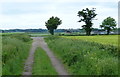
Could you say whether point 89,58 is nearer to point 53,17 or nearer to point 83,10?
point 83,10

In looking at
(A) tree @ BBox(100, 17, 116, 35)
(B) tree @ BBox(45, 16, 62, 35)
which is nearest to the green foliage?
(A) tree @ BBox(100, 17, 116, 35)

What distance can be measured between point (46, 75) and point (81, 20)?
107038 mm

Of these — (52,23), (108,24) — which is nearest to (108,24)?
(108,24)

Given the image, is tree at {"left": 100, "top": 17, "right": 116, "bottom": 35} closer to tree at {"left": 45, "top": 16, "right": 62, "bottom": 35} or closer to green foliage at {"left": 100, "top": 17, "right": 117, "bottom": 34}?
green foliage at {"left": 100, "top": 17, "right": 117, "bottom": 34}

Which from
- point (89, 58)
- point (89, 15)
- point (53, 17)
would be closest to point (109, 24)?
point (89, 15)

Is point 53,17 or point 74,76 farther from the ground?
point 74,76

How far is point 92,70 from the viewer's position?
660 inches

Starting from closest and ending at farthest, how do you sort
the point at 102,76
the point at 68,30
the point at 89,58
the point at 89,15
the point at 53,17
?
the point at 102,76 < the point at 89,58 < the point at 89,15 < the point at 53,17 < the point at 68,30

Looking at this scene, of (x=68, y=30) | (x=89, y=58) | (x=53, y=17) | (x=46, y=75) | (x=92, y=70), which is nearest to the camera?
(x=92, y=70)

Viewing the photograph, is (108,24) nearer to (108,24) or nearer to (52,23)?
(108,24)

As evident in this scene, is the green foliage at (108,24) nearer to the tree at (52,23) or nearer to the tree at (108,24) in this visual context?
the tree at (108,24)

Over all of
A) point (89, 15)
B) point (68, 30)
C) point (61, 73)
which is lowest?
point (68, 30)

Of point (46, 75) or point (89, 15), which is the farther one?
point (89, 15)

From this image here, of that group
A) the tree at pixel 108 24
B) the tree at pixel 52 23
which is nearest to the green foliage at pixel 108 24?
the tree at pixel 108 24
